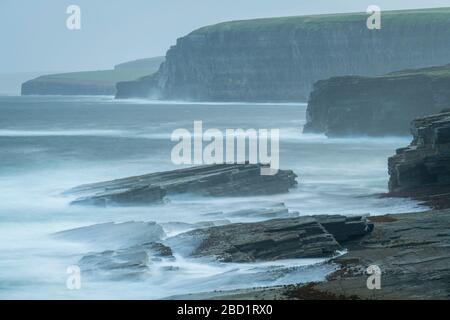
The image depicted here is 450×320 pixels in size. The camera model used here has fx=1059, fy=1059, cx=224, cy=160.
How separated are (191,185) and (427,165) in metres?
15.4

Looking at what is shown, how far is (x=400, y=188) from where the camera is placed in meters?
66.2

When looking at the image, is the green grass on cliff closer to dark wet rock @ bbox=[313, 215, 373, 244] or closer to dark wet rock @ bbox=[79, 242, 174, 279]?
dark wet rock @ bbox=[313, 215, 373, 244]

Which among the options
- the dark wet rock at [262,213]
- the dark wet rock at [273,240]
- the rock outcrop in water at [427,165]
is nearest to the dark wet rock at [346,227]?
the dark wet rock at [273,240]

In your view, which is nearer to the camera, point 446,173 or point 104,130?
point 446,173

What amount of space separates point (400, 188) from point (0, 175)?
4201 cm

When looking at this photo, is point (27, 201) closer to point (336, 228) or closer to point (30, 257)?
point (30, 257)

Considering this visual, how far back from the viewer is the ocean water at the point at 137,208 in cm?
4228

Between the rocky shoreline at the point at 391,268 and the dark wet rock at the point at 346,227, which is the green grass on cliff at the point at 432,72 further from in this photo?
the dark wet rock at the point at 346,227

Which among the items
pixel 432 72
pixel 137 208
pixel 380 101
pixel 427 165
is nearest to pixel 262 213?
pixel 137 208

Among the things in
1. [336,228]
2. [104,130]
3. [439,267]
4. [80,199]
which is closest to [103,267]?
[336,228]

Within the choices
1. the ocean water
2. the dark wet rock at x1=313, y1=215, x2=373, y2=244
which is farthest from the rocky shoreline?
the ocean water

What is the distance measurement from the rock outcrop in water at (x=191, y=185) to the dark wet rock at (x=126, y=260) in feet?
57.5

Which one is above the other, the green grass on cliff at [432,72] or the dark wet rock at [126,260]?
the green grass on cliff at [432,72]

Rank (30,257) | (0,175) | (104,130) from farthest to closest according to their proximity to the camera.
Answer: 1. (104,130)
2. (0,175)
3. (30,257)
